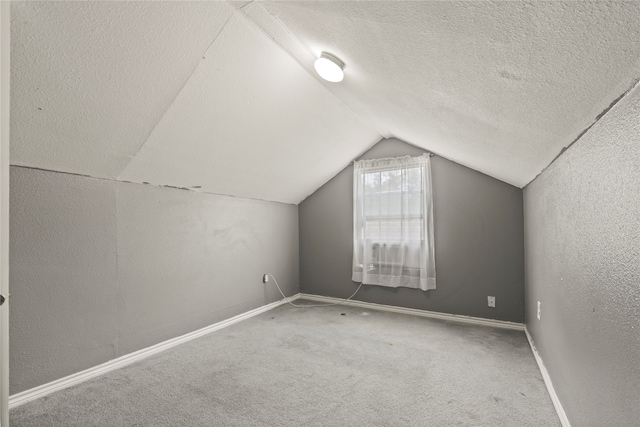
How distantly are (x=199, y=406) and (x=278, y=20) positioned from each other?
2153 mm

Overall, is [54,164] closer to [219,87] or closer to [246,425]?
[219,87]

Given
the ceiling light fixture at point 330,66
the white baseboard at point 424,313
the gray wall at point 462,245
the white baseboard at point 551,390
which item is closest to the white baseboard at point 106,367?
the white baseboard at point 424,313

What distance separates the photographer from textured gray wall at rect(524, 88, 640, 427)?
877 millimetres

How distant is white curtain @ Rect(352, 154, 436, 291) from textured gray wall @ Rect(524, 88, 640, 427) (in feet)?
5.19

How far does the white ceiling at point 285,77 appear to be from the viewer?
88 centimetres

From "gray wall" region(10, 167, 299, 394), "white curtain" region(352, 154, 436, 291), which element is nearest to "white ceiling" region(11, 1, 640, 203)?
"gray wall" region(10, 167, 299, 394)

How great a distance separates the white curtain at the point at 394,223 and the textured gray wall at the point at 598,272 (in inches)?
62.3

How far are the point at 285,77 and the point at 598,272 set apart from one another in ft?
6.59

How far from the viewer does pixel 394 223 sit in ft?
12.0

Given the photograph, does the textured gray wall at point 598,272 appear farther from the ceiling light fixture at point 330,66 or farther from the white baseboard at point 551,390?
the ceiling light fixture at point 330,66

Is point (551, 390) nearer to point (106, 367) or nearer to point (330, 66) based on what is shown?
point (330, 66)

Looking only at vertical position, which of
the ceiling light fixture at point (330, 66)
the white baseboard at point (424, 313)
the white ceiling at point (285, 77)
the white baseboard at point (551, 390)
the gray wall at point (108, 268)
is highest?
the ceiling light fixture at point (330, 66)

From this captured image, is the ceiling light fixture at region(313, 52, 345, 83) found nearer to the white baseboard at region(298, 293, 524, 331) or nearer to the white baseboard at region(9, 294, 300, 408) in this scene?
the white baseboard at region(9, 294, 300, 408)

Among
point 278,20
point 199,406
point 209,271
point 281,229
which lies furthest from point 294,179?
point 199,406
